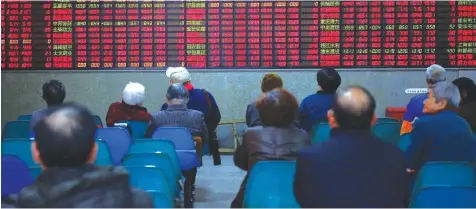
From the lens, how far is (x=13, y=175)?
3.74 m

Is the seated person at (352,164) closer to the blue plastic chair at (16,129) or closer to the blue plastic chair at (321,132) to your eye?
the blue plastic chair at (321,132)

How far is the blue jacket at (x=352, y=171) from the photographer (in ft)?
9.02

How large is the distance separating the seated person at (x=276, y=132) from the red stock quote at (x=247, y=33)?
5.28 meters

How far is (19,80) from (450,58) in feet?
17.2

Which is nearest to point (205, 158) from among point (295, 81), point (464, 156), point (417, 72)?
point (295, 81)

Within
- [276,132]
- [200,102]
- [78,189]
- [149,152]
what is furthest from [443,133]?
[200,102]

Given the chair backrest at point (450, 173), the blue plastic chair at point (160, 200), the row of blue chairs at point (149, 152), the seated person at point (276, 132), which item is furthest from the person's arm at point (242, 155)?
the chair backrest at point (450, 173)

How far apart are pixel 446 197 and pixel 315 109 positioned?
271 centimetres

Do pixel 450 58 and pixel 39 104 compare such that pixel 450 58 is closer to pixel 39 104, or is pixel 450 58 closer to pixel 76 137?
pixel 39 104

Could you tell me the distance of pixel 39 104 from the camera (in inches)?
378

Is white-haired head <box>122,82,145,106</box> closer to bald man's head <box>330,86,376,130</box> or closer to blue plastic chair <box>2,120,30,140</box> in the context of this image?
blue plastic chair <box>2,120,30,140</box>

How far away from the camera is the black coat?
2209 mm

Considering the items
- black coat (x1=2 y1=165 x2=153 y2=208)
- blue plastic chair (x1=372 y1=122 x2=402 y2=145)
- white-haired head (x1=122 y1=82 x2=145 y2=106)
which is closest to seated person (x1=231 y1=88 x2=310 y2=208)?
black coat (x1=2 y1=165 x2=153 y2=208)

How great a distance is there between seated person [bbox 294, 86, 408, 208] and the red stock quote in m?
6.38
